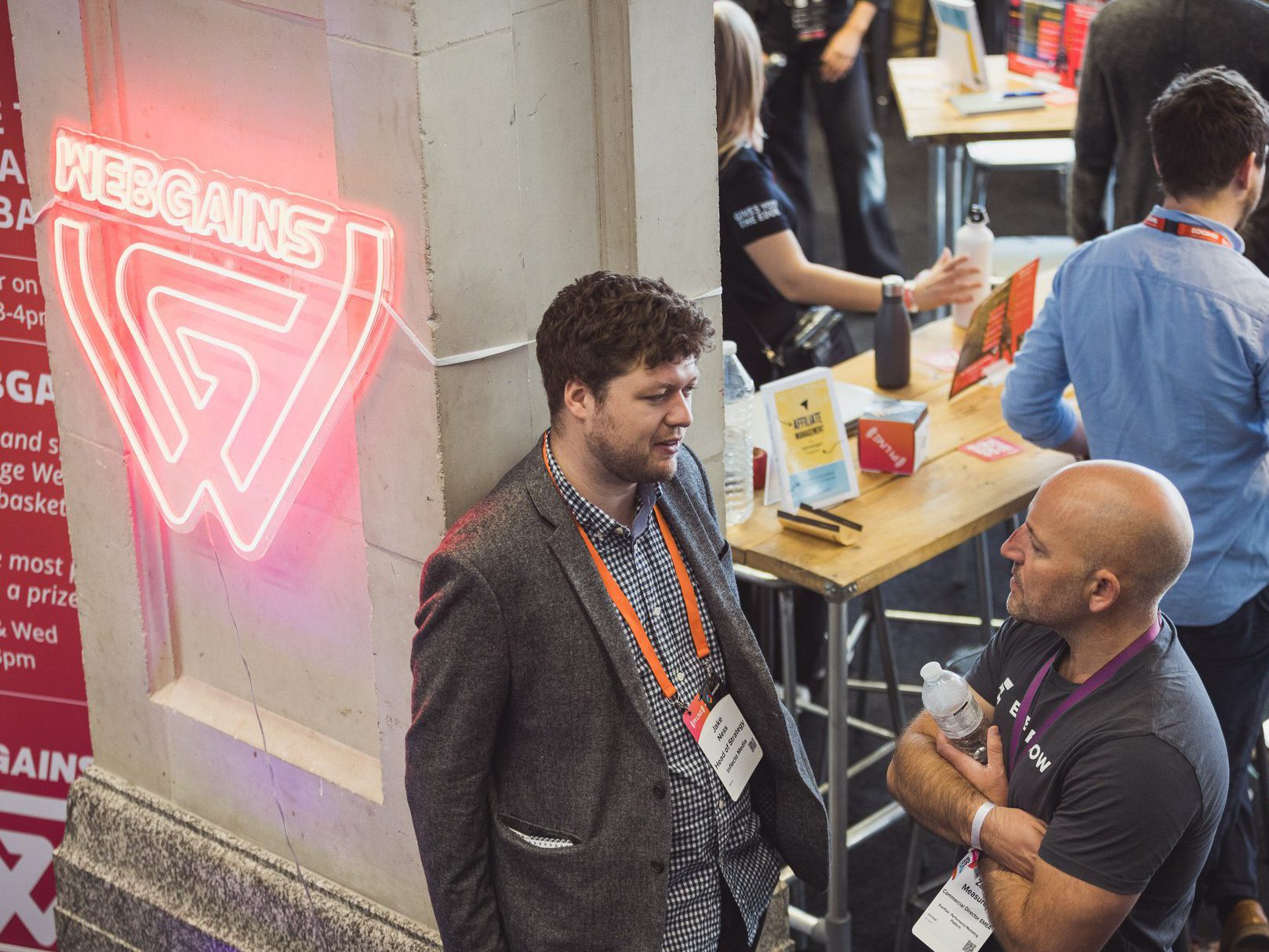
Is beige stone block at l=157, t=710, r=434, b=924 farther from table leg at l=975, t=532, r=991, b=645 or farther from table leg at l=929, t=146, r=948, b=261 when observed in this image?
table leg at l=929, t=146, r=948, b=261

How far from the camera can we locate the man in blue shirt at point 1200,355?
2832 millimetres

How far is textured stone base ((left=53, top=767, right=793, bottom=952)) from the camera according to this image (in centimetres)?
287

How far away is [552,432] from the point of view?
2.19m

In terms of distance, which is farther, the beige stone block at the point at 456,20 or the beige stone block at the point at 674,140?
the beige stone block at the point at 674,140

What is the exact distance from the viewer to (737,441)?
10.9ft

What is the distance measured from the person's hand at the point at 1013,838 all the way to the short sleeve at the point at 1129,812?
0.27 ft

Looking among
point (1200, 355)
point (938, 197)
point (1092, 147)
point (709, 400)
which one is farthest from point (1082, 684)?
point (938, 197)

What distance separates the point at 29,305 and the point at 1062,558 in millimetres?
2053

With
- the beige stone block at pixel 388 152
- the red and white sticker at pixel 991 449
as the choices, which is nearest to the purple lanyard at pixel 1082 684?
the beige stone block at pixel 388 152

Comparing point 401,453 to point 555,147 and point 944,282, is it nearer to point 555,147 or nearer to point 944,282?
point 555,147

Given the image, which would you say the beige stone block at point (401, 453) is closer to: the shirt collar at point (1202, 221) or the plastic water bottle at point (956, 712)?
the plastic water bottle at point (956, 712)

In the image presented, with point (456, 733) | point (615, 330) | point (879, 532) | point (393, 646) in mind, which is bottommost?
point (879, 532)

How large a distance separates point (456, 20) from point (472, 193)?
24 cm

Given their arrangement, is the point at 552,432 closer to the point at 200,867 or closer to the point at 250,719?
the point at 250,719
